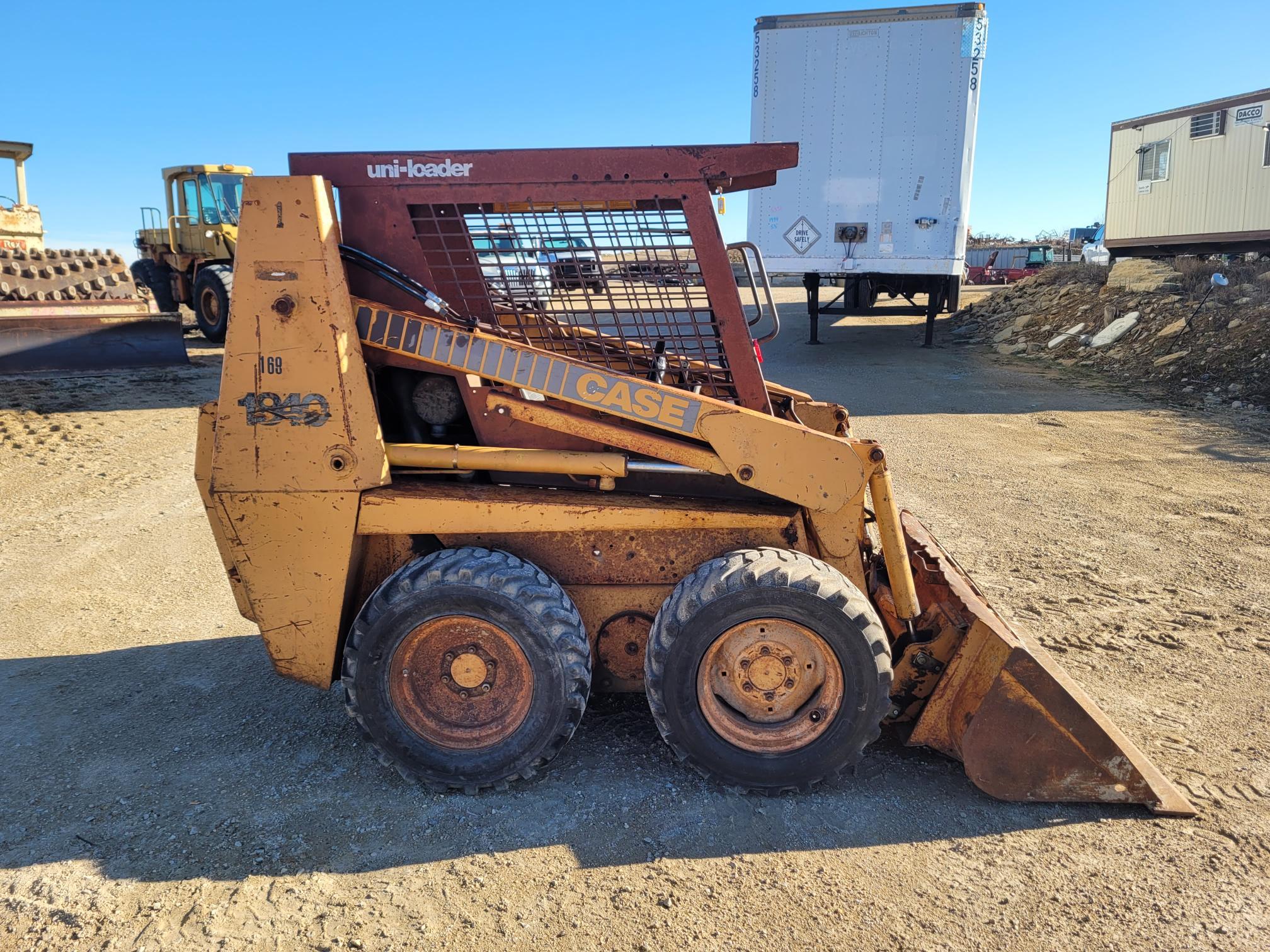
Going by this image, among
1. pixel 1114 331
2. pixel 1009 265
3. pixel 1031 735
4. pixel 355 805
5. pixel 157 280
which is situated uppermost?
pixel 1009 265

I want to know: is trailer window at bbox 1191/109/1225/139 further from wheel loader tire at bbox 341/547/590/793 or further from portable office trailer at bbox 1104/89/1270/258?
wheel loader tire at bbox 341/547/590/793

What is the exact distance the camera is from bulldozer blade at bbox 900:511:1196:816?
3070 millimetres

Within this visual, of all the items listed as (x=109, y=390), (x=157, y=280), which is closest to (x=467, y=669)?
(x=109, y=390)

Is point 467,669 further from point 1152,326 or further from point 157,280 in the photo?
point 157,280

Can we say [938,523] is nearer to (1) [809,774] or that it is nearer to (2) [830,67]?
(1) [809,774]

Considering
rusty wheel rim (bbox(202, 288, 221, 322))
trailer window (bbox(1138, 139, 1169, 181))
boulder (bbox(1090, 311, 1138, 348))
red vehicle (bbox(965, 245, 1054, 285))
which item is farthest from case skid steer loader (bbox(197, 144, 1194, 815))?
red vehicle (bbox(965, 245, 1054, 285))

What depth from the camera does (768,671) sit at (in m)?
3.18

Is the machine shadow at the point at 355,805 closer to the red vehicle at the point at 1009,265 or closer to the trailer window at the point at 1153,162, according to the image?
the trailer window at the point at 1153,162

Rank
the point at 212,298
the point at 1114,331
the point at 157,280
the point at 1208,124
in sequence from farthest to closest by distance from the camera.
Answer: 1. the point at 1208,124
2. the point at 157,280
3. the point at 212,298
4. the point at 1114,331

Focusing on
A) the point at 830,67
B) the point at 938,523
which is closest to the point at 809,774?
the point at 938,523

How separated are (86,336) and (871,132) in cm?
1136

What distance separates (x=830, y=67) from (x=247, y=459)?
12.0m

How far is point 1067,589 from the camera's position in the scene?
533 cm

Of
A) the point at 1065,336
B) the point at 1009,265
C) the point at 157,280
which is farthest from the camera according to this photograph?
the point at 1009,265
